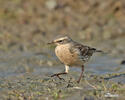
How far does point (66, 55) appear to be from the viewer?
827 centimetres

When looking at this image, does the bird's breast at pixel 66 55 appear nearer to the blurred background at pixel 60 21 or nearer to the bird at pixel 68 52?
the bird at pixel 68 52

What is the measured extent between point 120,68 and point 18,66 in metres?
2.95

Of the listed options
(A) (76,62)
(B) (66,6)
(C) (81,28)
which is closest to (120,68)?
(A) (76,62)

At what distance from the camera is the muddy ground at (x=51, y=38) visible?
26.4 feet

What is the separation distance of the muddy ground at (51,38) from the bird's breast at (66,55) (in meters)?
0.44

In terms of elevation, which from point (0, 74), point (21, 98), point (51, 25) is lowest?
point (21, 98)

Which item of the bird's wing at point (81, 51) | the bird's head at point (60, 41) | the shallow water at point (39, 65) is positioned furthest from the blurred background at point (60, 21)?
the bird's head at point (60, 41)

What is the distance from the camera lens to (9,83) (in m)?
8.16

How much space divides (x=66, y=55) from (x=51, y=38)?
5.34 metres

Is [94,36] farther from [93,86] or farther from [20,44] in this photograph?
[93,86]

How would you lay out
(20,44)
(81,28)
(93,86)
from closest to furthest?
(93,86) → (20,44) → (81,28)

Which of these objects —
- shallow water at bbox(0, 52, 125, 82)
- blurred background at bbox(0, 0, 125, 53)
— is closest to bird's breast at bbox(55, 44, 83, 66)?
shallow water at bbox(0, 52, 125, 82)

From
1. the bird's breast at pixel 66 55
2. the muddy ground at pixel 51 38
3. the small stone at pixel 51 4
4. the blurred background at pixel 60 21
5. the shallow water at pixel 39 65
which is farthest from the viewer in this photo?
the small stone at pixel 51 4

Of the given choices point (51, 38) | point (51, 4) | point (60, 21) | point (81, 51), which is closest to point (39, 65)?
point (51, 38)
